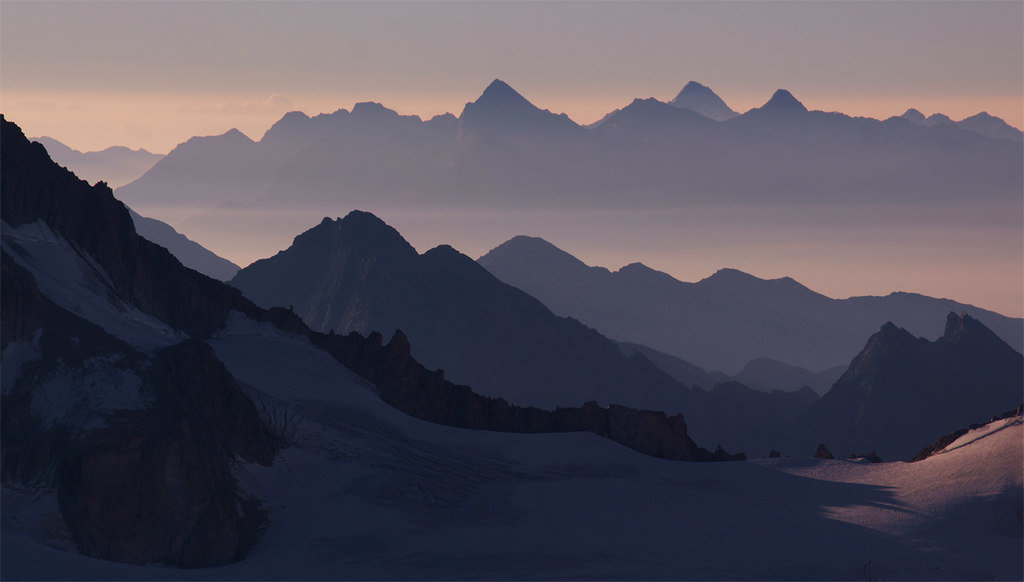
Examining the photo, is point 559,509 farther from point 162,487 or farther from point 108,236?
point 108,236

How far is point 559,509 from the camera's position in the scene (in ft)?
263

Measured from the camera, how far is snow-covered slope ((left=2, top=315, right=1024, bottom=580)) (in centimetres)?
6662

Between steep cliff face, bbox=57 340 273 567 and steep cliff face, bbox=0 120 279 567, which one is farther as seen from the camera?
steep cliff face, bbox=0 120 279 567

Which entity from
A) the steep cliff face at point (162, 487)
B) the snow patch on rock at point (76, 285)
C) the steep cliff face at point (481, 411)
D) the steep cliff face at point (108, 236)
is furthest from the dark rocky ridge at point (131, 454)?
the steep cliff face at point (481, 411)

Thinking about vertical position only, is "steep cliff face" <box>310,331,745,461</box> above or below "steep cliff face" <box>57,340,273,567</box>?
above

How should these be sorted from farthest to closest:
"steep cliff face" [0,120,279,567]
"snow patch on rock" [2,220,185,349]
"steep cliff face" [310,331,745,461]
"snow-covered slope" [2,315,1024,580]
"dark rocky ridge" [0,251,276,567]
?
"steep cliff face" [310,331,745,461]
"snow patch on rock" [2,220,185,349]
"steep cliff face" [0,120,279,567]
"dark rocky ridge" [0,251,276,567]
"snow-covered slope" [2,315,1024,580]

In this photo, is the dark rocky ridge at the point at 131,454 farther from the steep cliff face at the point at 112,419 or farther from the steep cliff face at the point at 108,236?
the steep cliff face at the point at 108,236

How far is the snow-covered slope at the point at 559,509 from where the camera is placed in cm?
6662

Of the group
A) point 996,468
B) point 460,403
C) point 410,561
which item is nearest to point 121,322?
point 410,561

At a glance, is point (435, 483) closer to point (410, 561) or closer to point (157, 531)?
point (410, 561)

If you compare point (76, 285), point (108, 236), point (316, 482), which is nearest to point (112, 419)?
point (316, 482)

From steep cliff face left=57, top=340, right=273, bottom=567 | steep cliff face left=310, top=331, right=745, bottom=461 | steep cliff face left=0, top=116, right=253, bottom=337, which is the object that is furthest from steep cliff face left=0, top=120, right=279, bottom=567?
steep cliff face left=310, top=331, right=745, bottom=461

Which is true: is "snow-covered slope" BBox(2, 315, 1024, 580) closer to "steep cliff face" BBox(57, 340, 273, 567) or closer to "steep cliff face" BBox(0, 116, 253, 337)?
"steep cliff face" BBox(57, 340, 273, 567)

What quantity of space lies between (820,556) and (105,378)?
46.1 m
